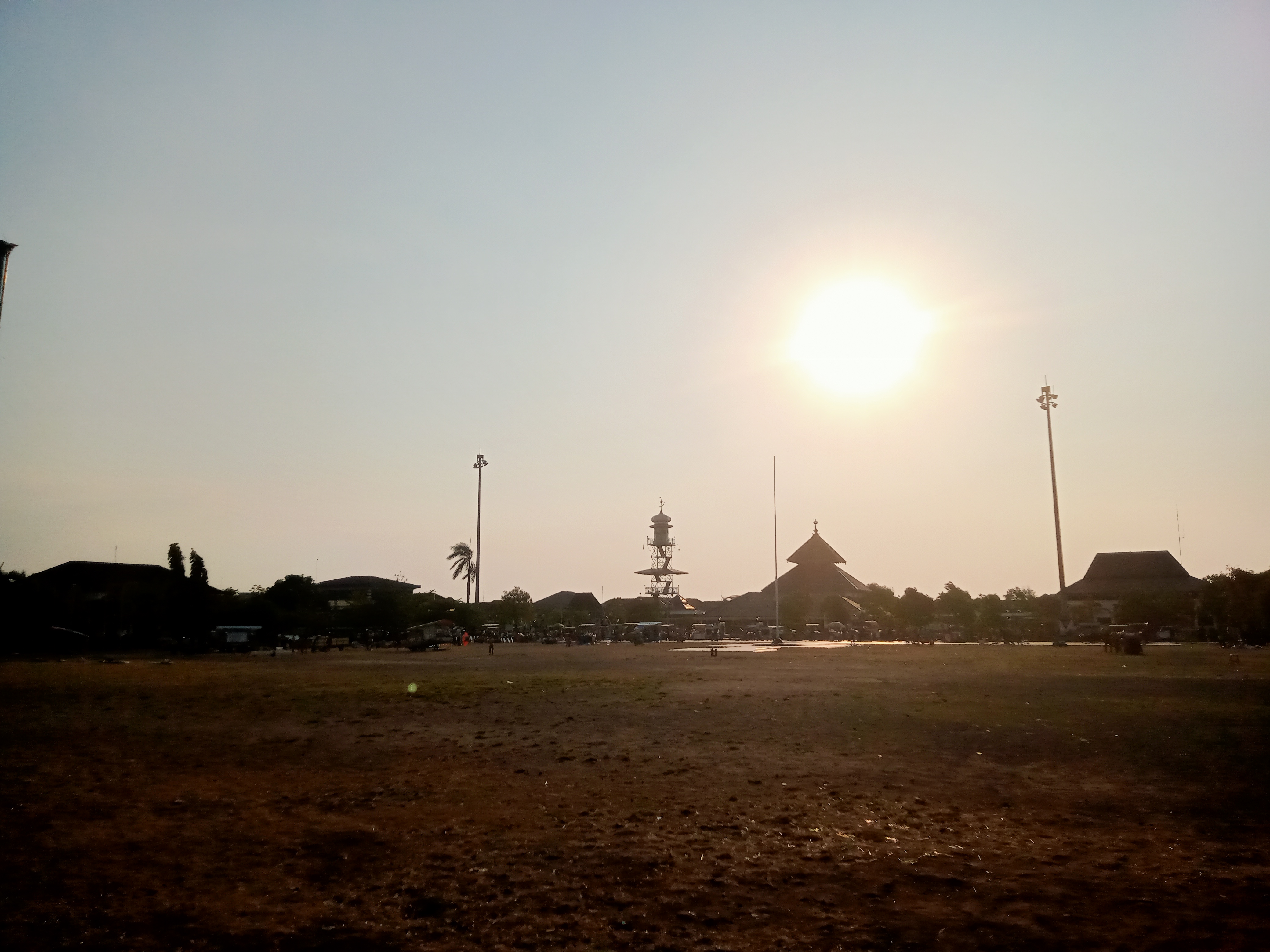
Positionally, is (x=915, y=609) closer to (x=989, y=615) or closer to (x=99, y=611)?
(x=989, y=615)

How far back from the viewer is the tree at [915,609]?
10262 cm

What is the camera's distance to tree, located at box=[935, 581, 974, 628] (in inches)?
4149

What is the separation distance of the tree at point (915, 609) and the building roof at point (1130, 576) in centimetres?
3657

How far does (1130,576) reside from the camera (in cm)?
13200

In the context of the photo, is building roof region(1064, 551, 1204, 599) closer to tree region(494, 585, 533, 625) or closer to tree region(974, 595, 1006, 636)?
tree region(974, 595, 1006, 636)

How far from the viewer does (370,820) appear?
39.9 feet

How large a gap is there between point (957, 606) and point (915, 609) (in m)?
6.76

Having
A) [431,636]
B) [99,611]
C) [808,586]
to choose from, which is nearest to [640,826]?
[431,636]

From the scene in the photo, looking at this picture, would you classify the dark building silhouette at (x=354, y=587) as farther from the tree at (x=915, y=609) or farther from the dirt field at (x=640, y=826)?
the dirt field at (x=640, y=826)

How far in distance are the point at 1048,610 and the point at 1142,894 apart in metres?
125

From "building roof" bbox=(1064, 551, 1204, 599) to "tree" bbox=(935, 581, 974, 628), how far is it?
30060 mm

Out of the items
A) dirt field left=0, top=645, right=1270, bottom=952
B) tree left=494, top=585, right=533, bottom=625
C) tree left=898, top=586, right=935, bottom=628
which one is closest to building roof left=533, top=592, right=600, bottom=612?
tree left=494, top=585, right=533, bottom=625

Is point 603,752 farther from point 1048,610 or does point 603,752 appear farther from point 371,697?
point 1048,610

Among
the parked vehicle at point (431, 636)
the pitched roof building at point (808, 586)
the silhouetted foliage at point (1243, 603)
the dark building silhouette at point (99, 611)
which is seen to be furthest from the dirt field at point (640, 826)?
the pitched roof building at point (808, 586)
